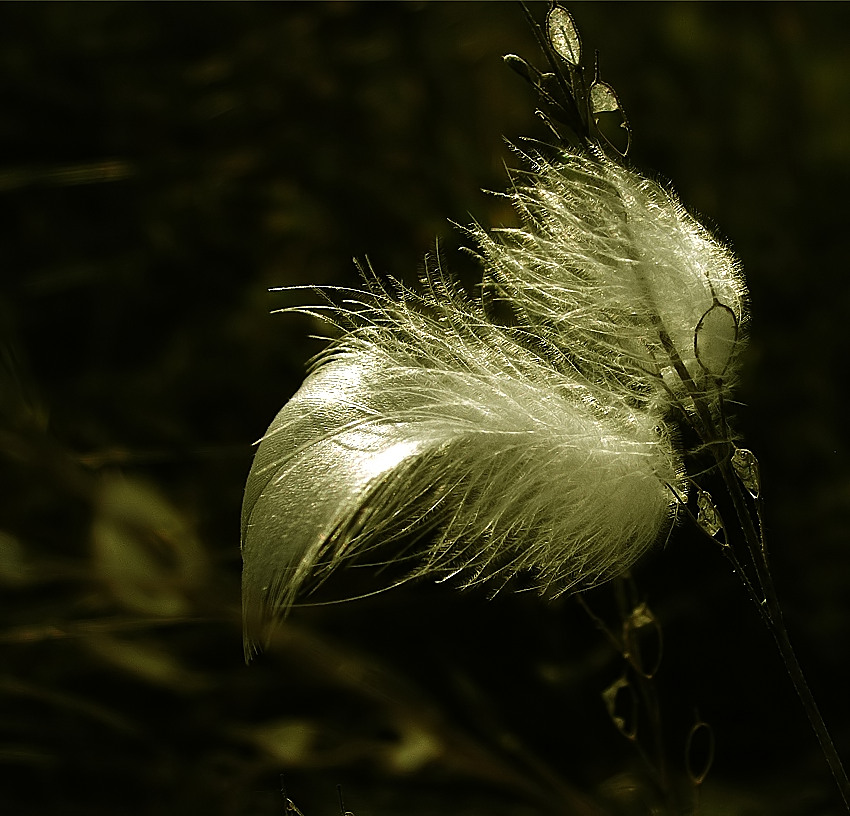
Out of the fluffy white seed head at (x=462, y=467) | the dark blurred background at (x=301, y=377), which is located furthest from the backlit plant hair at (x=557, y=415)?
the dark blurred background at (x=301, y=377)

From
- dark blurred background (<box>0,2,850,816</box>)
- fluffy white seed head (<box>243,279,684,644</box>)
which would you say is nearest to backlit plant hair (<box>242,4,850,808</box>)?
fluffy white seed head (<box>243,279,684,644</box>)

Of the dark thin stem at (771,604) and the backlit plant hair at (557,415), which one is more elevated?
the backlit plant hair at (557,415)

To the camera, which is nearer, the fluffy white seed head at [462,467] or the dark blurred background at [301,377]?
the fluffy white seed head at [462,467]

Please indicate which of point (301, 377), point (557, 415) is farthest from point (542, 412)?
point (301, 377)

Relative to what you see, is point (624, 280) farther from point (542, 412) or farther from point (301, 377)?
point (301, 377)

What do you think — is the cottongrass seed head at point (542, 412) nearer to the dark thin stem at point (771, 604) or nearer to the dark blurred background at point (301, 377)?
the dark thin stem at point (771, 604)
